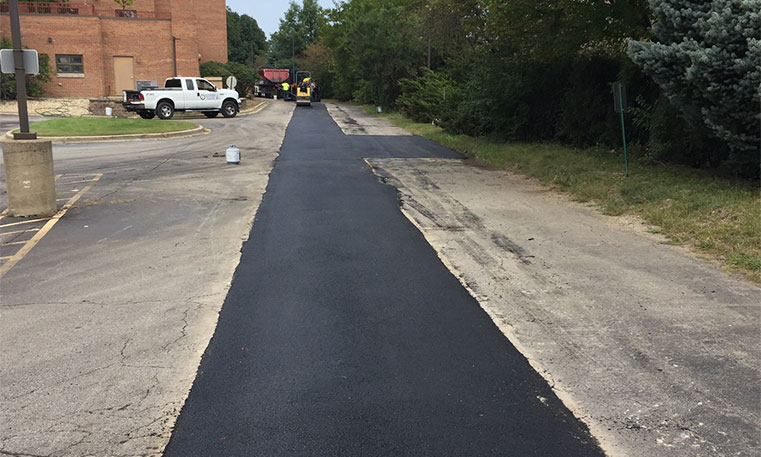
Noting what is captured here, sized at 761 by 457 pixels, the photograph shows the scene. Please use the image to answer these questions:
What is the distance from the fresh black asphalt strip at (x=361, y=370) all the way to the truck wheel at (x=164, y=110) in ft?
85.3

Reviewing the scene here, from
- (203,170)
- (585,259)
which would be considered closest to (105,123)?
(203,170)

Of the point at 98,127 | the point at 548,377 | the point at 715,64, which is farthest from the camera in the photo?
the point at 98,127

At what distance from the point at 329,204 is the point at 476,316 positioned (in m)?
6.03

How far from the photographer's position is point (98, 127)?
24.0 m

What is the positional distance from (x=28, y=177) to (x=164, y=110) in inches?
913

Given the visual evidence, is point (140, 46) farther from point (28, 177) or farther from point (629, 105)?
point (28, 177)

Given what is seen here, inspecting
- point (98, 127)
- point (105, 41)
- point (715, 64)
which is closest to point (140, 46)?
point (105, 41)

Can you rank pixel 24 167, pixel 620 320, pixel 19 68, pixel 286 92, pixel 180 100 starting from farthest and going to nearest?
pixel 286 92, pixel 180 100, pixel 24 167, pixel 19 68, pixel 620 320

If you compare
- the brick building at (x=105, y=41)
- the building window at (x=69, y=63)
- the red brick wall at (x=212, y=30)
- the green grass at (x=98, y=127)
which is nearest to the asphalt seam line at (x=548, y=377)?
the green grass at (x=98, y=127)

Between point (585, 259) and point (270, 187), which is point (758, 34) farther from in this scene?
point (270, 187)

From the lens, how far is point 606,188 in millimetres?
12711

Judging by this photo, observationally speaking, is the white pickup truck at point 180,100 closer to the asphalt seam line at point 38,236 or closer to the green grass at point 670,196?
the green grass at point 670,196

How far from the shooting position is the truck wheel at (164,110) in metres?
32.3

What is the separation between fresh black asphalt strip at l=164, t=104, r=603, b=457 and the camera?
389cm
